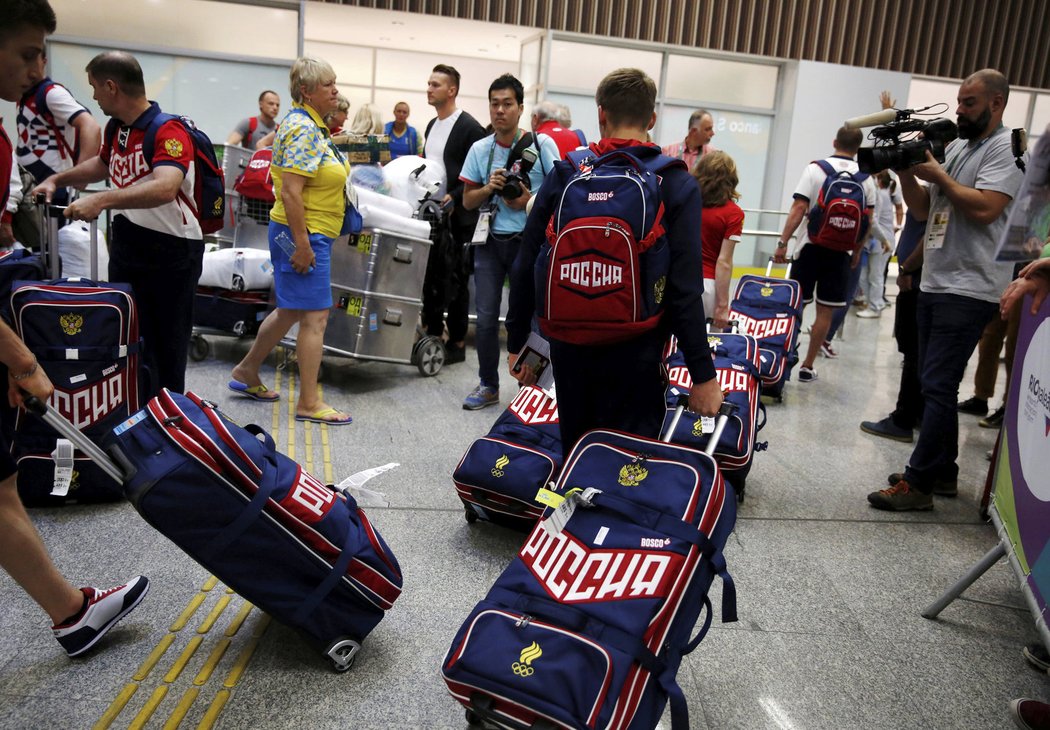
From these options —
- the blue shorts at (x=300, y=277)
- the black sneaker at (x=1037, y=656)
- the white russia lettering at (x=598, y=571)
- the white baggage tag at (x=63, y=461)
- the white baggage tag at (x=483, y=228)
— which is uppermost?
the white baggage tag at (x=483, y=228)

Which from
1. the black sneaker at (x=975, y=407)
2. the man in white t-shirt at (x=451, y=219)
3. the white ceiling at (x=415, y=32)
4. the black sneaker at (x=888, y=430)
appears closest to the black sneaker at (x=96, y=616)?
the man in white t-shirt at (x=451, y=219)

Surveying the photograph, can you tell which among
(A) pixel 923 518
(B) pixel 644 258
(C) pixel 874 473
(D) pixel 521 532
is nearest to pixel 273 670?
(D) pixel 521 532

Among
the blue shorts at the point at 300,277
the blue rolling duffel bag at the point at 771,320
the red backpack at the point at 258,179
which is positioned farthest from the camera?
the red backpack at the point at 258,179

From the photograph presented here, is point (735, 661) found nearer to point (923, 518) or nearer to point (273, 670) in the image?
point (273, 670)

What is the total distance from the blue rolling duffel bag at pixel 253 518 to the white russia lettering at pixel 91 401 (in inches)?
45.0

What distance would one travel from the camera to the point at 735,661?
2369mm

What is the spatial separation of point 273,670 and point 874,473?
3141 mm

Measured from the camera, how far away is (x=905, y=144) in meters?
3.14

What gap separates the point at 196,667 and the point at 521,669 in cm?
102

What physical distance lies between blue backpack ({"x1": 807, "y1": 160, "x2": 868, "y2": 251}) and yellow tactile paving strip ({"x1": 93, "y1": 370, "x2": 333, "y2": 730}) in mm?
4312

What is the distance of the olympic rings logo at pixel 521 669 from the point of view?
169 cm

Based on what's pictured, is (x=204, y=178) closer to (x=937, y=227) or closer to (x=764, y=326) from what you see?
(x=937, y=227)

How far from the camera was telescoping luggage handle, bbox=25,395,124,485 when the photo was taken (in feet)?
5.93

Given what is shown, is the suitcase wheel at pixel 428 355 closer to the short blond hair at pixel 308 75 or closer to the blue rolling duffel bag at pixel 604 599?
the short blond hair at pixel 308 75
